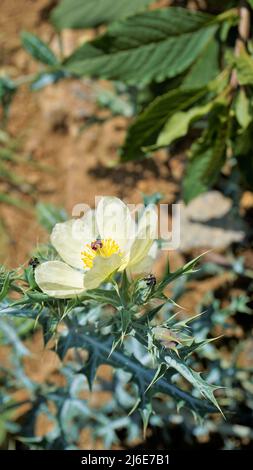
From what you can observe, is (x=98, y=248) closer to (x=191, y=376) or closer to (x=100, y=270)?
(x=100, y=270)

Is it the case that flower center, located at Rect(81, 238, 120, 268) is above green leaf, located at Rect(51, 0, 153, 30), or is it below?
below

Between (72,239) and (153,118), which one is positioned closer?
(72,239)

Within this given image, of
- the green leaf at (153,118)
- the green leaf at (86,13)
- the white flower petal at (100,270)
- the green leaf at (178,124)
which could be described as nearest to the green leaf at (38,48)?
the green leaf at (86,13)

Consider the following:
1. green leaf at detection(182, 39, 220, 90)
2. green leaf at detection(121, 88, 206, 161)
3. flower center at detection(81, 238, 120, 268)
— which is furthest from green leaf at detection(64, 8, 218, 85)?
flower center at detection(81, 238, 120, 268)

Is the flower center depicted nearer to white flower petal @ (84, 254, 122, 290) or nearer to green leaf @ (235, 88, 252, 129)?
white flower petal @ (84, 254, 122, 290)

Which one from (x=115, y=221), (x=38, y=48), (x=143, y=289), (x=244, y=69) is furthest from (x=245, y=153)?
(x=38, y=48)
